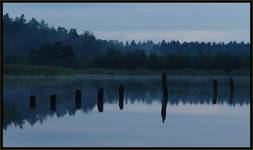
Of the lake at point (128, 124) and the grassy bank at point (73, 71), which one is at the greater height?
the lake at point (128, 124)

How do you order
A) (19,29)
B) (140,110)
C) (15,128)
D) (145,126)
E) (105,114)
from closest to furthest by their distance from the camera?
(15,128), (145,126), (105,114), (140,110), (19,29)

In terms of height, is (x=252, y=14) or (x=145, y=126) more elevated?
(x=252, y=14)

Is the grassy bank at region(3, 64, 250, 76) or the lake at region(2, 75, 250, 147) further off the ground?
the lake at region(2, 75, 250, 147)

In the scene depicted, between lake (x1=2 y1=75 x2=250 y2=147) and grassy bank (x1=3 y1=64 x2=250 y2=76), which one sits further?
grassy bank (x1=3 y1=64 x2=250 y2=76)

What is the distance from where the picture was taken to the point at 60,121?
20984 mm

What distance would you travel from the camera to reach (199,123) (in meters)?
21.0

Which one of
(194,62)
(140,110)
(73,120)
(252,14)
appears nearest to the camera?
(252,14)

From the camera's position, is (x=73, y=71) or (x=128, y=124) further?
(x=73, y=71)

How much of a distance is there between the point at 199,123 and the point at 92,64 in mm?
52512

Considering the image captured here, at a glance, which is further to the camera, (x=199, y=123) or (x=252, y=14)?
(x=199, y=123)

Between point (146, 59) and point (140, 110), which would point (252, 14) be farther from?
point (146, 59)

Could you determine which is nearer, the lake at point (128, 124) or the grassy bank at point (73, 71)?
the lake at point (128, 124)

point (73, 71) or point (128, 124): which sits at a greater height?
point (128, 124)

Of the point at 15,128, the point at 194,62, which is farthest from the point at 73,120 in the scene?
the point at 194,62
